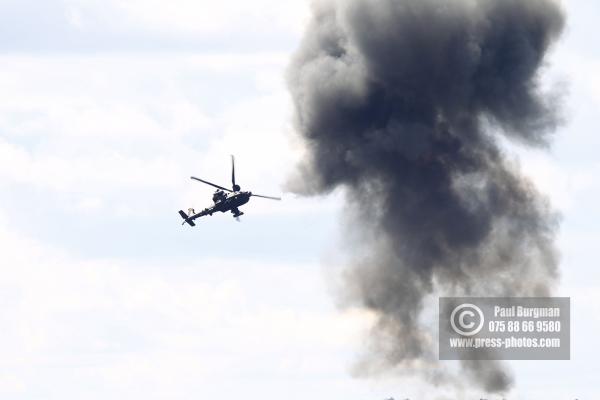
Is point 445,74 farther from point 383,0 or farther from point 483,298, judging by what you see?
point 483,298

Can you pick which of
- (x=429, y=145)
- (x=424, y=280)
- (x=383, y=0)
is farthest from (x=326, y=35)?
(x=424, y=280)

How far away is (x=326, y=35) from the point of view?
12975 centimetres

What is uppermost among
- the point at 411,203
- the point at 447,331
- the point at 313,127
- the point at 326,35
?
the point at 326,35

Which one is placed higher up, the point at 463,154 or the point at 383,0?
the point at 383,0

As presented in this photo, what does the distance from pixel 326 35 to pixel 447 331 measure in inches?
1316
